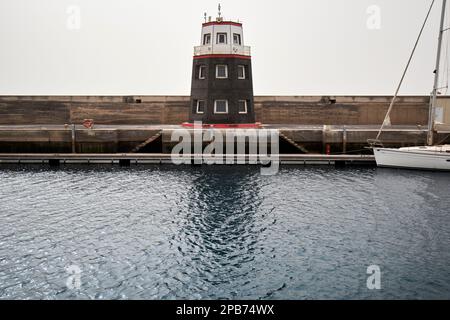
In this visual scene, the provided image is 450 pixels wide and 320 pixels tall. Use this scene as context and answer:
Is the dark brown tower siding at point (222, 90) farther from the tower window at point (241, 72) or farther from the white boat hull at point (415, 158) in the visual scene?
the white boat hull at point (415, 158)

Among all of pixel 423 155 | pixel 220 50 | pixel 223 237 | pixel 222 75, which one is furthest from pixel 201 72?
pixel 223 237

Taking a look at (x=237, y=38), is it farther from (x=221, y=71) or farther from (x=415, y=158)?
(x=415, y=158)

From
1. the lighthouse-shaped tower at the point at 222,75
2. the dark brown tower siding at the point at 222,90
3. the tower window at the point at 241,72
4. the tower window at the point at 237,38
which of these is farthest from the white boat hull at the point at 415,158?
the tower window at the point at 237,38

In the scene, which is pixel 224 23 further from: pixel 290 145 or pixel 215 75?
pixel 290 145

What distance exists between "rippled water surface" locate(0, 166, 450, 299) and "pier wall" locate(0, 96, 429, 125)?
613 inches

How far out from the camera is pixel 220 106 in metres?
34.5

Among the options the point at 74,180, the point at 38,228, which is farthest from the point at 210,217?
the point at 74,180

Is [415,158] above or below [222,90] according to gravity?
below

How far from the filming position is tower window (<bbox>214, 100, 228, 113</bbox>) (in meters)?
34.4

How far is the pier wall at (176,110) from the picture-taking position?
4156 cm

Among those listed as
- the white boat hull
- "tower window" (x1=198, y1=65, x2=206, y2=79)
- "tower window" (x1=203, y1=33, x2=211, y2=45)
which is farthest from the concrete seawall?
the white boat hull

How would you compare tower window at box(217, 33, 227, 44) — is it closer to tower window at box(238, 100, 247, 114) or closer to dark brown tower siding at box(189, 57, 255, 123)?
dark brown tower siding at box(189, 57, 255, 123)

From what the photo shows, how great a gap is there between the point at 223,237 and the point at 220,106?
767 inches
